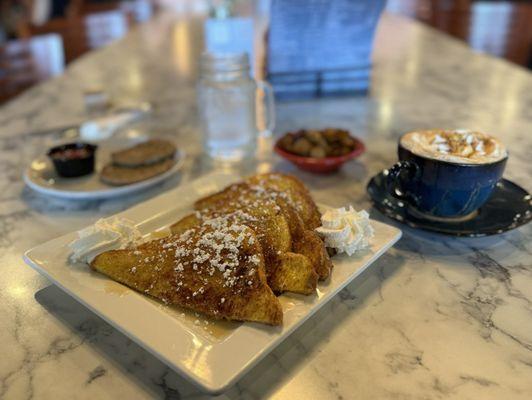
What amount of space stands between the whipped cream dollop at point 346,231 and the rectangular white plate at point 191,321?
0.01m

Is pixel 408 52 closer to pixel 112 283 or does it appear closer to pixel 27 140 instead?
pixel 27 140

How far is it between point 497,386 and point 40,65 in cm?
240

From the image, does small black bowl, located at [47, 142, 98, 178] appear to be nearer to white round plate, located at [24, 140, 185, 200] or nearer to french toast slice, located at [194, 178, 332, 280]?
white round plate, located at [24, 140, 185, 200]

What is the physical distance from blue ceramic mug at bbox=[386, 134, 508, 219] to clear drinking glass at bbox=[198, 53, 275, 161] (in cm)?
48

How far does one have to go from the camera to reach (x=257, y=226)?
691mm

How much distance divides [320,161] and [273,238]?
1.33 feet

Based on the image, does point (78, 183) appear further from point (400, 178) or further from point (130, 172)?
point (400, 178)

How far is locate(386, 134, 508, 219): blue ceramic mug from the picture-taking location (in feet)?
2.51

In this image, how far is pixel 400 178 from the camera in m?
0.84

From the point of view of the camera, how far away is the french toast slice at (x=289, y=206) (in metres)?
0.64

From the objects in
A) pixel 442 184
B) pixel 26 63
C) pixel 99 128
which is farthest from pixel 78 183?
pixel 26 63

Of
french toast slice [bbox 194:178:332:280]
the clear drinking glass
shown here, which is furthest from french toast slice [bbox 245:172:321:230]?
the clear drinking glass

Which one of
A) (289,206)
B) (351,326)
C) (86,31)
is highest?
(86,31)

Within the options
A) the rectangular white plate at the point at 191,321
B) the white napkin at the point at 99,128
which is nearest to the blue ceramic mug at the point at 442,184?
the rectangular white plate at the point at 191,321
